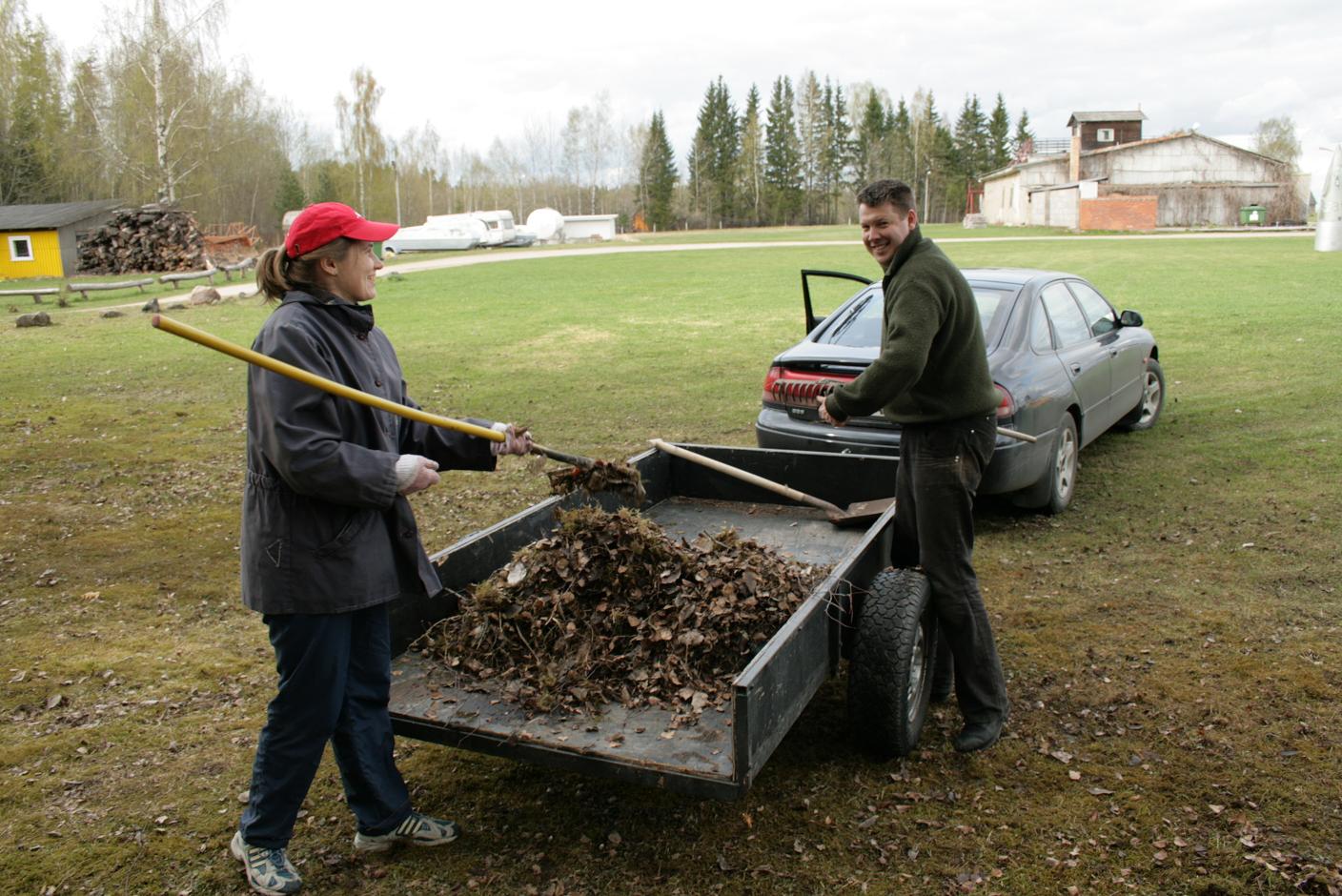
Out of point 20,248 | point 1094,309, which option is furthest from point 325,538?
point 20,248

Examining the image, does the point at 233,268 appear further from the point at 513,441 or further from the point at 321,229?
the point at 321,229

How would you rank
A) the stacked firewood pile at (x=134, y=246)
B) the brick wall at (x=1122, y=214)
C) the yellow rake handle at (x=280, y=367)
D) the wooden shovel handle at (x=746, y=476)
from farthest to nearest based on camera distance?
the brick wall at (x=1122, y=214) < the stacked firewood pile at (x=134, y=246) < the wooden shovel handle at (x=746, y=476) < the yellow rake handle at (x=280, y=367)

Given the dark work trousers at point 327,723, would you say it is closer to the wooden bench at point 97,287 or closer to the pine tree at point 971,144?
the wooden bench at point 97,287

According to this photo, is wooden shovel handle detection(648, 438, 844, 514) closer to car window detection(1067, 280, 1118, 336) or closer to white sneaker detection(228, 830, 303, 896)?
white sneaker detection(228, 830, 303, 896)

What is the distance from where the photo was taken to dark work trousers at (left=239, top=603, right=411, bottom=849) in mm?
3225

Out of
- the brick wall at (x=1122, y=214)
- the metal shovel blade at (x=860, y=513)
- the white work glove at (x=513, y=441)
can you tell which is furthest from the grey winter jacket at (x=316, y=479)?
the brick wall at (x=1122, y=214)

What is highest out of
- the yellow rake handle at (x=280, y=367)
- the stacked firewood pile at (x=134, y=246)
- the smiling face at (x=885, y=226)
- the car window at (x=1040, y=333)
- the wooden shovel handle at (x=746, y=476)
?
the stacked firewood pile at (x=134, y=246)

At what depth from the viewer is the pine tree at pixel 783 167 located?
9544 centimetres

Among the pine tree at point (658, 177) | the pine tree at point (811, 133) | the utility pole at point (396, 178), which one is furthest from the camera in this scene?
the pine tree at point (811, 133)

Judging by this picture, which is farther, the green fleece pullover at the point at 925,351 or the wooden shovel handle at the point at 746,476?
the wooden shovel handle at the point at 746,476

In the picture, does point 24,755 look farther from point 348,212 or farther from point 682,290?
point 682,290

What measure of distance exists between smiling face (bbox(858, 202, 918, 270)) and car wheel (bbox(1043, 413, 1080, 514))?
342cm

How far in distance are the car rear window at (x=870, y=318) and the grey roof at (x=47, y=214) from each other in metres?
37.6

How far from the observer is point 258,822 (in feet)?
11.0
